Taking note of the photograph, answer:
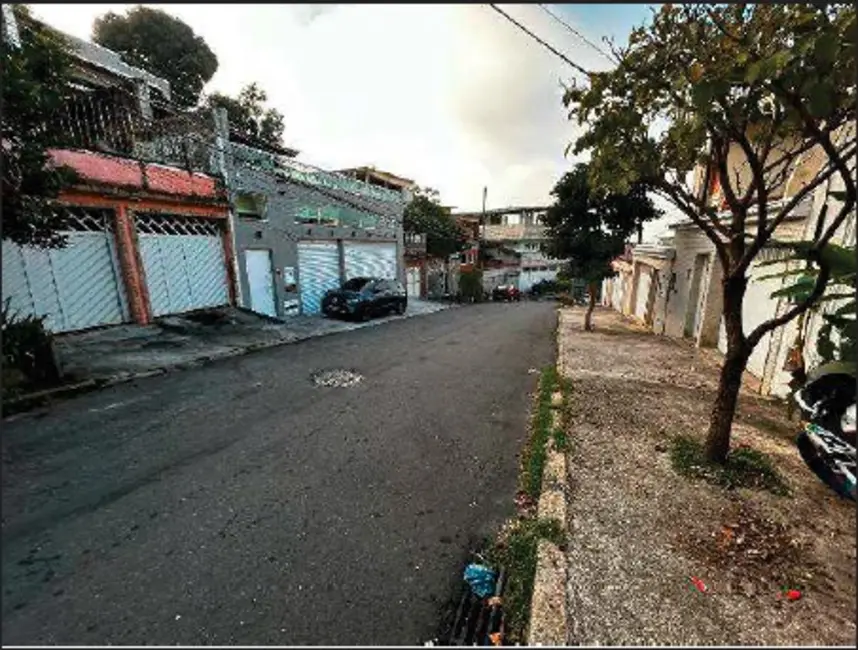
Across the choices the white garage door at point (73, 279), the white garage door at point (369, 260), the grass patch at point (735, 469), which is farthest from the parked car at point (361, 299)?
the grass patch at point (735, 469)

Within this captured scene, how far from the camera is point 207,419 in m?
5.75

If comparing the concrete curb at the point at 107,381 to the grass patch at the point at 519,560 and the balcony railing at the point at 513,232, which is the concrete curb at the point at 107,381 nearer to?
the grass patch at the point at 519,560

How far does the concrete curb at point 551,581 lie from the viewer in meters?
2.52

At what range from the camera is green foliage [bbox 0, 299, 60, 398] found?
6.17 metres

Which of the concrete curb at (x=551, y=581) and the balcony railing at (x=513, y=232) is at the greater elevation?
the balcony railing at (x=513, y=232)

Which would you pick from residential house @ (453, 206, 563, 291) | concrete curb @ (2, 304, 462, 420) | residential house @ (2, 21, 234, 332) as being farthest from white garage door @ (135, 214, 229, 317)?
residential house @ (453, 206, 563, 291)

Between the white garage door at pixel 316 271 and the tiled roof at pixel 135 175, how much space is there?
168 inches

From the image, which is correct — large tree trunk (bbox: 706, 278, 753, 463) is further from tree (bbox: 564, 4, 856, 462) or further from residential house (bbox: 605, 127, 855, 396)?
residential house (bbox: 605, 127, 855, 396)

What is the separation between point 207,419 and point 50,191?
166 inches

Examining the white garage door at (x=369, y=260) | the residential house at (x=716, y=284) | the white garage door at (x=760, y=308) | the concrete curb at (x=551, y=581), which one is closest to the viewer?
the concrete curb at (x=551, y=581)

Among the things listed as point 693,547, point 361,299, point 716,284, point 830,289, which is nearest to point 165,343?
point 361,299

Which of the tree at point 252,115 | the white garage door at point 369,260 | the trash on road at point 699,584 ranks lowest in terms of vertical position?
the trash on road at point 699,584

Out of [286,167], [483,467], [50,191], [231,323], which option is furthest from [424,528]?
[286,167]

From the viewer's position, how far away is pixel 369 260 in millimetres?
20703
